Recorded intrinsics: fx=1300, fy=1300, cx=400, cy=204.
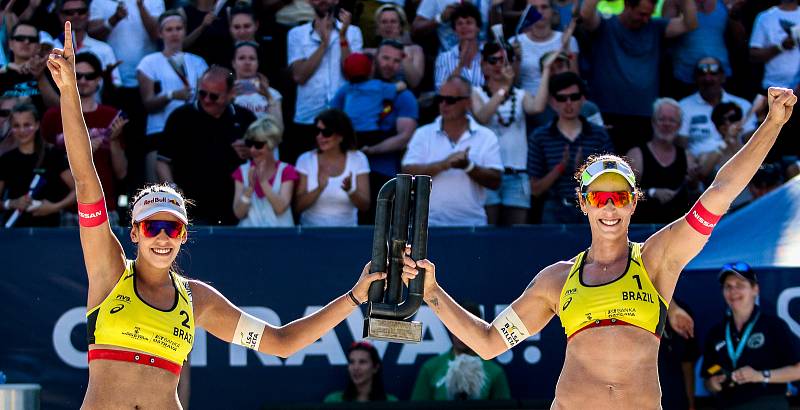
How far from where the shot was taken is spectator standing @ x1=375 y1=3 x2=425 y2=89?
37.2 ft

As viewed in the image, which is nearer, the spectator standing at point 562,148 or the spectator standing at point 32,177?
the spectator standing at point 32,177

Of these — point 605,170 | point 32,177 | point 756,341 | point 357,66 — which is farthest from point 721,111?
point 32,177

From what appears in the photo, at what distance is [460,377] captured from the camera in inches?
364

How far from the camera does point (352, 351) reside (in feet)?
30.9

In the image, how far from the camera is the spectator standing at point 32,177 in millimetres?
9977

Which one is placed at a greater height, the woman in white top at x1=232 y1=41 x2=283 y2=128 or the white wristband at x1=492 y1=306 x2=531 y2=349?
the woman in white top at x1=232 y1=41 x2=283 y2=128

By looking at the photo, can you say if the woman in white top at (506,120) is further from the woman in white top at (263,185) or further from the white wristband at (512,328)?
the white wristband at (512,328)

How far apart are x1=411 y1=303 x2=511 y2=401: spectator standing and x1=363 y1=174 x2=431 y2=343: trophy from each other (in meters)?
3.24

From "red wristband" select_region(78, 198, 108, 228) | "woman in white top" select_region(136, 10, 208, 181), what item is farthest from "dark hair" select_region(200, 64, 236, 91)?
"red wristband" select_region(78, 198, 108, 228)

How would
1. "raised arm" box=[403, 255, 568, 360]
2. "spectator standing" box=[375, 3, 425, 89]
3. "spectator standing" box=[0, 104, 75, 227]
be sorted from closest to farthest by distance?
"raised arm" box=[403, 255, 568, 360]
"spectator standing" box=[0, 104, 75, 227]
"spectator standing" box=[375, 3, 425, 89]

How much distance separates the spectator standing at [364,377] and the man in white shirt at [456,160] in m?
1.27

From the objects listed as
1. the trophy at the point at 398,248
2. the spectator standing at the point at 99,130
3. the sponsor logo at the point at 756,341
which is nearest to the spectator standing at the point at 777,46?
the sponsor logo at the point at 756,341

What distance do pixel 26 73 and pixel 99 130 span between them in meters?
1.01

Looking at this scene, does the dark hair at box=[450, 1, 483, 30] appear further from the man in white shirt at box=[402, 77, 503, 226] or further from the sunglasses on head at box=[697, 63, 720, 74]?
the sunglasses on head at box=[697, 63, 720, 74]
